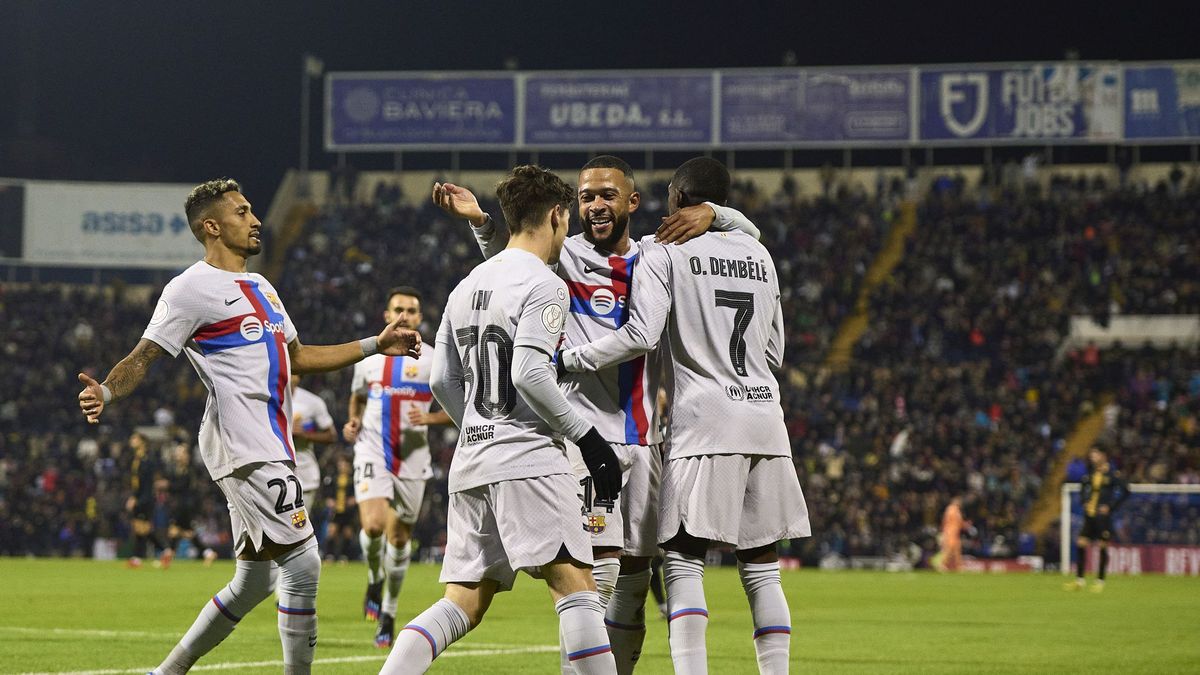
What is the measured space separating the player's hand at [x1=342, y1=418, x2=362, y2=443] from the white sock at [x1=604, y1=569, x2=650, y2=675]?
5.75 metres

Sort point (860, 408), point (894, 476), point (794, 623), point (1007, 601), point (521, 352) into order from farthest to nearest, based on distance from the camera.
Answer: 1. point (860, 408)
2. point (894, 476)
3. point (1007, 601)
4. point (794, 623)
5. point (521, 352)

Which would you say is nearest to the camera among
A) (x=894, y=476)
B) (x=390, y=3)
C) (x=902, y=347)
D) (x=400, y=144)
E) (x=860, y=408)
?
(x=894, y=476)

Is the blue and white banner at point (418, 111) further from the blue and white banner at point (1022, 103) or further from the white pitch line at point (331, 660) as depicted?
→ the white pitch line at point (331, 660)

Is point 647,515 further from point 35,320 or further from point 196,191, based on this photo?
point 35,320

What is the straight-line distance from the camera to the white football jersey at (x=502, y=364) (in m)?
6.30

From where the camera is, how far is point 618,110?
150 feet

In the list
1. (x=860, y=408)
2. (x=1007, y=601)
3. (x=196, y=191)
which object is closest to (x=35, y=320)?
(x=860, y=408)

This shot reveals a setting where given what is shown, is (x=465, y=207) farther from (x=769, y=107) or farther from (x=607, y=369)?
(x=769, y=107)

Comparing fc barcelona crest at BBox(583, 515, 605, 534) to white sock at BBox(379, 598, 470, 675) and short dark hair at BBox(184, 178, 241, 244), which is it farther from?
short dark hair at BBox(184, 178, 241, 244)

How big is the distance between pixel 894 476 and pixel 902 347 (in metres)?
5.99

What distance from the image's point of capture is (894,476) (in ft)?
108

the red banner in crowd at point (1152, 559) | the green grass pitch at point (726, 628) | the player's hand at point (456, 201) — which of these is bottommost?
the red banner in crowd at point (1152, 559)

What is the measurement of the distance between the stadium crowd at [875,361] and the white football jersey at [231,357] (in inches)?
834

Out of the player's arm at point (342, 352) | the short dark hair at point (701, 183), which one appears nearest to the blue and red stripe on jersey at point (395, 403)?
the player's arm at point (342, 352)
